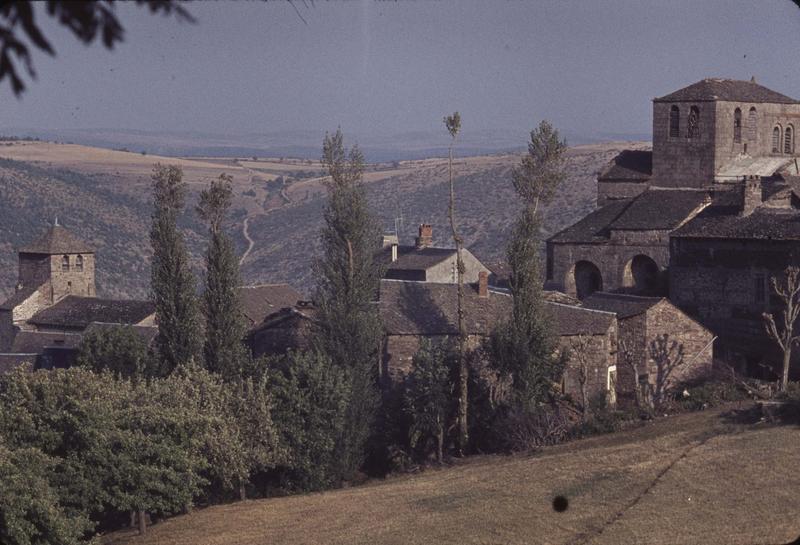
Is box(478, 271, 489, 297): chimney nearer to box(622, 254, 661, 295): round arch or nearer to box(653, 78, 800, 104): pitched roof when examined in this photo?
box(622, 254, 661, 295): round arch

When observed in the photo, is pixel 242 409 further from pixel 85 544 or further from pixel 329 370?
pixel 85 544

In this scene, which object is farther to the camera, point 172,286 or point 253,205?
point 253,205

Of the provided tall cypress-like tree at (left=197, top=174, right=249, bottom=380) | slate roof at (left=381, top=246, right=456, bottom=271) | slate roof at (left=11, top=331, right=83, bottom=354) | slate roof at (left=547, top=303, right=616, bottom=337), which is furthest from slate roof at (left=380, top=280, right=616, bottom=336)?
slate roof at (left=11, top=331, right=83, bottom=354)

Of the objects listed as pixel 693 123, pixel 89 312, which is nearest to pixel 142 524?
pixel 693 123

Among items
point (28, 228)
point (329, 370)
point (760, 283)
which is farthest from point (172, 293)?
point (28, 228)

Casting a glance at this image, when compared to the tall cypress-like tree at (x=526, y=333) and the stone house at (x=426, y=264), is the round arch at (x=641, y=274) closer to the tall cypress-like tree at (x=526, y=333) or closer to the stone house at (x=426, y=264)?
the stone house at (x=426, y=264)

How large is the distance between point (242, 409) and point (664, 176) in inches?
944

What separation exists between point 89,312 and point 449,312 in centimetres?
2331

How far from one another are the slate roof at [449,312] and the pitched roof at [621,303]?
706 mm

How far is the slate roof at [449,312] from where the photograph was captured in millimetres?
42125

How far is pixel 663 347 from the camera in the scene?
41.1 metres

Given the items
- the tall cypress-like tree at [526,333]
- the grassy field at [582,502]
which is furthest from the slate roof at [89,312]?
the grassy field at [582,502]

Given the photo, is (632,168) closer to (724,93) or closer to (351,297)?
(724,93)

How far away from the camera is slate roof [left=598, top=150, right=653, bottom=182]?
2152 inches
